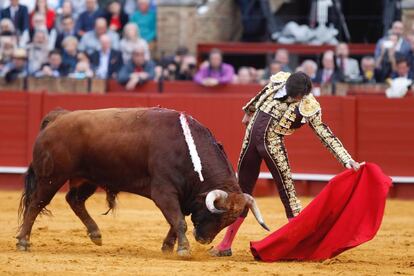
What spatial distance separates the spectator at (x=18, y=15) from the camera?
1459cm

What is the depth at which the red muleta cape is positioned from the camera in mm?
7879

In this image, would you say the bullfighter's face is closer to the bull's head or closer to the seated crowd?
the bull's head

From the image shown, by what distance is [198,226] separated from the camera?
7.91 meters

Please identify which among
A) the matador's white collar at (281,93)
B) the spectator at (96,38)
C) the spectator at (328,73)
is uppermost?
the matador's white collar at (281,93)

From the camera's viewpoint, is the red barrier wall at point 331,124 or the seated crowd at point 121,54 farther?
the seated crowd at point 121,54

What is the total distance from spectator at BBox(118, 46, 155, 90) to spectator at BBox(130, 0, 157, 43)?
133cm

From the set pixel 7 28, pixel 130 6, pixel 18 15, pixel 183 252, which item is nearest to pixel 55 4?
pixel 18 15

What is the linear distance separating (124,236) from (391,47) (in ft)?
16.1

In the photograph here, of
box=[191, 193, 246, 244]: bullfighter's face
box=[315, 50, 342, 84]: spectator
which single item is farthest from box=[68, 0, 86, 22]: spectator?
box=[191, 193, 246, 244]: bullfighter's face

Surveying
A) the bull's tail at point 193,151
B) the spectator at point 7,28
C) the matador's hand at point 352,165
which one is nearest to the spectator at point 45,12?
the spectator at point 7,28

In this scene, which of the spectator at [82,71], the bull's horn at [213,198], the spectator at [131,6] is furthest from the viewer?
the spectator at [131,6]

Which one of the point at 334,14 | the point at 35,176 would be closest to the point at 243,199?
the point at 35,176

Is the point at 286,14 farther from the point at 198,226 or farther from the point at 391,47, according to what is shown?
the point at 198,226

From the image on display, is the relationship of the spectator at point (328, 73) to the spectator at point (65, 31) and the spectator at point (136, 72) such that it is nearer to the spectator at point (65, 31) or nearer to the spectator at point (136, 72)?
the spectator at point (136, 72)
